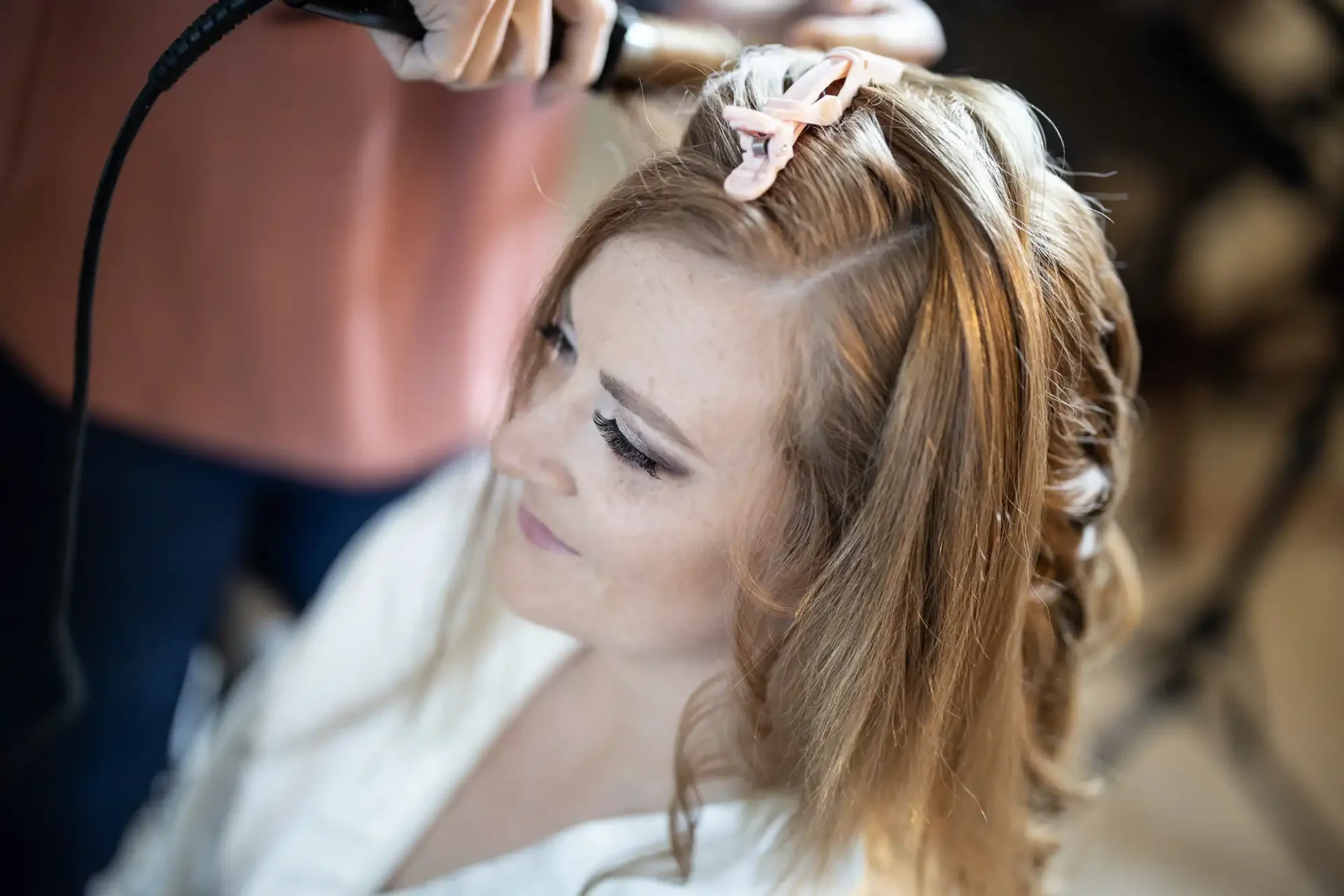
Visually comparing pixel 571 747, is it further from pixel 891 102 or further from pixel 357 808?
pixel 891 102

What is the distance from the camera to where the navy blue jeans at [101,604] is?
0.79 meters

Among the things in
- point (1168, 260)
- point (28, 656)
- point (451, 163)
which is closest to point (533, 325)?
point (451, 163)

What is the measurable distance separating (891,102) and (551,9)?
0.18 meters

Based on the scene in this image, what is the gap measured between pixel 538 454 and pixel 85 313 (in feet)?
0.82

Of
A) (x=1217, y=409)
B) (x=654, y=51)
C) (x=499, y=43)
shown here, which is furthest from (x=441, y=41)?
(x=1217, y=409)

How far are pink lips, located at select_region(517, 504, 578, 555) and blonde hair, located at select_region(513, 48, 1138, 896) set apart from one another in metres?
0.10

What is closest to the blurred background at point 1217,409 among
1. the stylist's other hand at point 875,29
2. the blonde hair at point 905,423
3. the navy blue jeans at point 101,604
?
the stylist's other hand at point 875,29

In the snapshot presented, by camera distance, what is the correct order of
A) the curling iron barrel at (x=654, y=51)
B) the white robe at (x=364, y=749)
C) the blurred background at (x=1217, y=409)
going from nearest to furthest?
the curling iron barrel at (x=654, y=51)
the white robe at (x=364, y=749)
the blurred background at (x=1217, y=409)

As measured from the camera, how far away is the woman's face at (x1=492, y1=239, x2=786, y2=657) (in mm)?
552

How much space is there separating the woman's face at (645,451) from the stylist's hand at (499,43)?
104 mm

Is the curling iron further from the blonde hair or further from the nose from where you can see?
the nose

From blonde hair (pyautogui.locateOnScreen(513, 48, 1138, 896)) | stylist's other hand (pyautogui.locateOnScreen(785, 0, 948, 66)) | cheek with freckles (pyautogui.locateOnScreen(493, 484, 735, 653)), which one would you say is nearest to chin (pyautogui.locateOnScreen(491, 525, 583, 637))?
cheek with freckles (pyautogui.locateOnScreen(493, 484, 735, 653))

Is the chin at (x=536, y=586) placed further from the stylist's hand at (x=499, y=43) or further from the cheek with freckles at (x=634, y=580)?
the stylist's hand at (x=499, y=43)

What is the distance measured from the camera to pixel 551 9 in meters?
0.57
